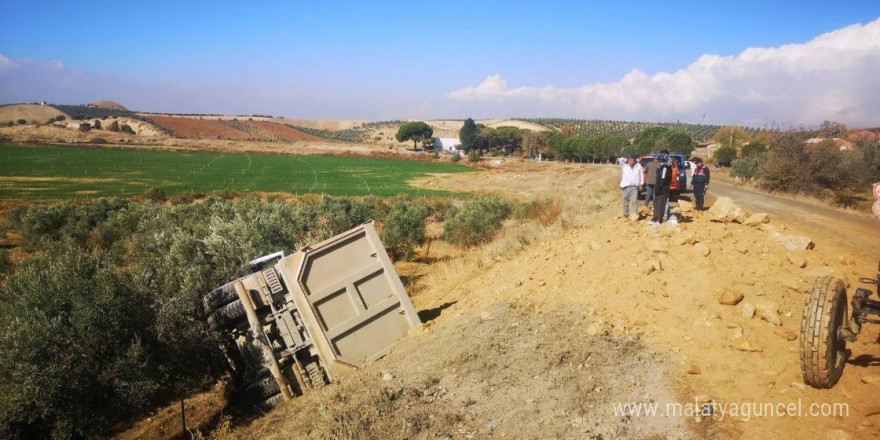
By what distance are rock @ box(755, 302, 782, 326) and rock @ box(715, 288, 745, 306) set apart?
22 centimetres

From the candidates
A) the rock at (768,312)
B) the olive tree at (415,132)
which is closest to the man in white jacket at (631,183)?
the rock at (768,312)

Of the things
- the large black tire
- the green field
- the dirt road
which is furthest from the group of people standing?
the green field

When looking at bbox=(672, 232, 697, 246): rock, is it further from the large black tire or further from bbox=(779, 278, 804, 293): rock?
the large black tire

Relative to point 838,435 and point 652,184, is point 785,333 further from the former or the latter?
point 652,184

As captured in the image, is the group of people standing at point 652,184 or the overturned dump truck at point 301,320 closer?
the overturned dump truck at point 301,320

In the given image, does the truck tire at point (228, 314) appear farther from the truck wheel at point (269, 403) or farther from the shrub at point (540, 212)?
the shrub at point (540, 212)

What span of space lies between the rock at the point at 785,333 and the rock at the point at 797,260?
7.86 feet

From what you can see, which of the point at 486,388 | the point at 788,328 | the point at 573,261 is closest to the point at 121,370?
the point at 486,388

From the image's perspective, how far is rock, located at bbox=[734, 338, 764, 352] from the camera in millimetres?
5363

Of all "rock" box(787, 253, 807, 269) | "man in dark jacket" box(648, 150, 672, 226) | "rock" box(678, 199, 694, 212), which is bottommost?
"rock" box(787, 253, 807, 269)

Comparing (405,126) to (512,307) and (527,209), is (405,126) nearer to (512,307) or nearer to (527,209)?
(527,209)

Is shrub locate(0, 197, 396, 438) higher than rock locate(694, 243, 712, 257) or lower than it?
lower

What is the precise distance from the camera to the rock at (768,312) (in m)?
5.80

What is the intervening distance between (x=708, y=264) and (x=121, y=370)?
8637mm
